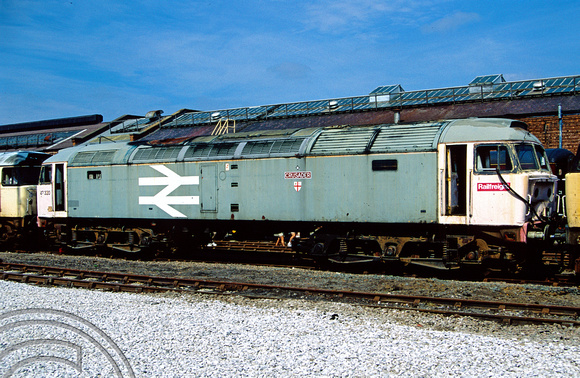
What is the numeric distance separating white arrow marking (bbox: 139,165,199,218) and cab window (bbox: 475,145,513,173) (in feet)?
26.8

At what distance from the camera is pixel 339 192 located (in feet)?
44.2

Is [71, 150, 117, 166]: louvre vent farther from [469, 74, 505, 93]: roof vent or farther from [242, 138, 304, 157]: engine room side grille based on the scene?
[469, 74, 505, 93]: roof vent

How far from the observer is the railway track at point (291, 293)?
8.87 metres

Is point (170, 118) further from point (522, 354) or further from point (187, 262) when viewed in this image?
point (522, 354)

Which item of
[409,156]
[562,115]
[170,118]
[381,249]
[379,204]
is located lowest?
[381,249]

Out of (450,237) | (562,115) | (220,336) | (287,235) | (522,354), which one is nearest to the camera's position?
(522,354)

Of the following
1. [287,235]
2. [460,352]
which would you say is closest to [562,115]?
[287,235]

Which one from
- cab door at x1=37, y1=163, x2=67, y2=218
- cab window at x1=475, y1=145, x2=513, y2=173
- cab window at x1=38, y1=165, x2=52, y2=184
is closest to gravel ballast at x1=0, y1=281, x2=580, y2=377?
cab window at x1=475, y1=145, x2=513, y2=173

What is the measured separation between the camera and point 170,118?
127 feet

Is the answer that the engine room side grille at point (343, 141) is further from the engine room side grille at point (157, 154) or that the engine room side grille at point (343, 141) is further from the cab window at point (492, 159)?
the engine room side grille at point (157, 154)

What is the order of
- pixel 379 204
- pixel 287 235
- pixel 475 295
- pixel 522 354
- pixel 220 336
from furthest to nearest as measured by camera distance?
pixel 287 235, pixel 379 204, pixel 475 295, pixel 220 336, pixel 522 354

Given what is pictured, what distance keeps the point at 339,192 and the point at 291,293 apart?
11.3 feet

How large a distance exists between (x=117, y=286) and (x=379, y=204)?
6770mm

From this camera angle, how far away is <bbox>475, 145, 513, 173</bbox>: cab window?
38.1 ft
